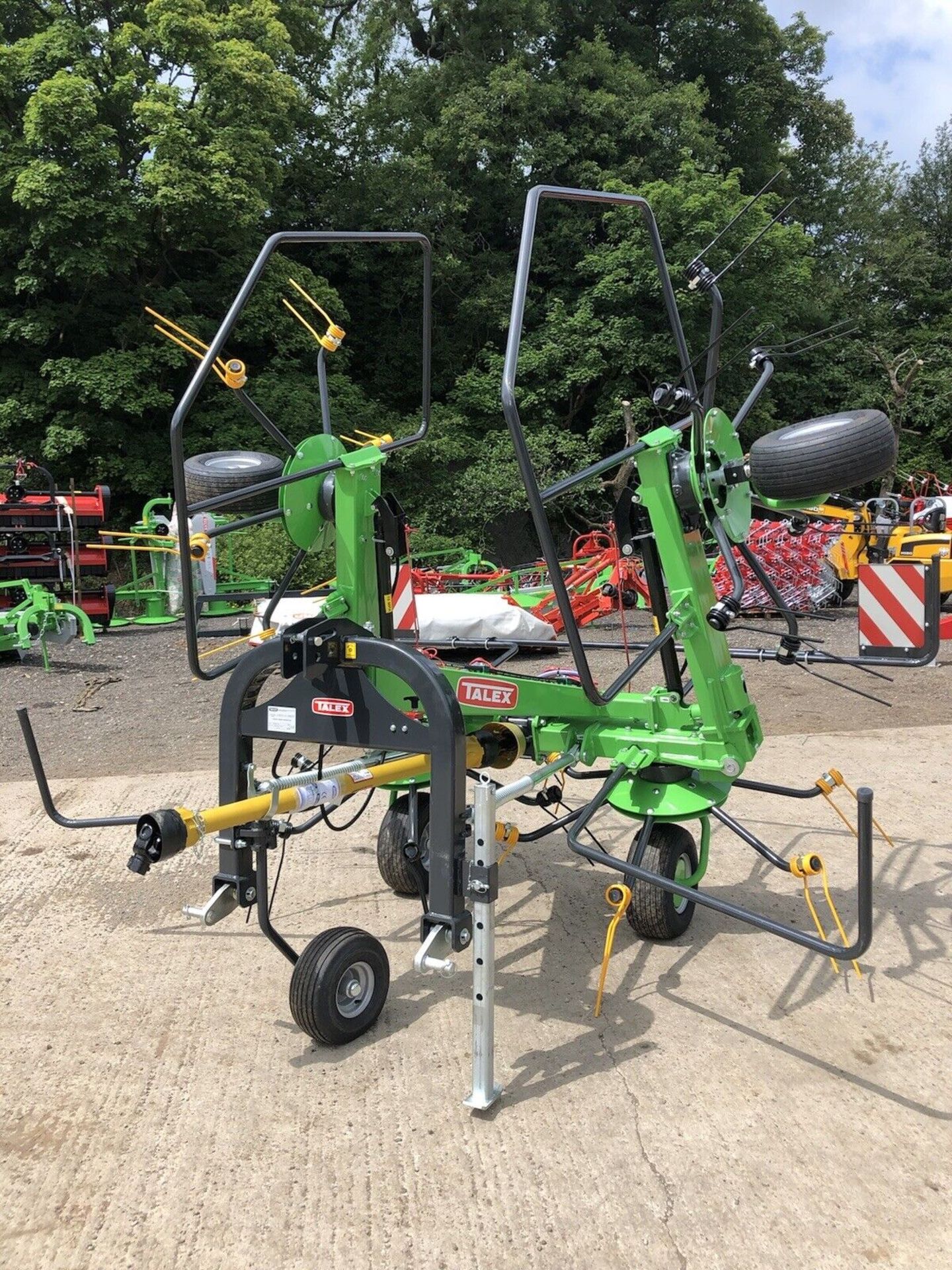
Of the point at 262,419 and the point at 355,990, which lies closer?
the point at 355,990

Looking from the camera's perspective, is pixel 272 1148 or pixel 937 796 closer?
pixel 272 1148

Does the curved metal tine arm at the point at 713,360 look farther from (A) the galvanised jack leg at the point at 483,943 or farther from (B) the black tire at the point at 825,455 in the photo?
(A) the galvanised jack leg at the point at 483,943

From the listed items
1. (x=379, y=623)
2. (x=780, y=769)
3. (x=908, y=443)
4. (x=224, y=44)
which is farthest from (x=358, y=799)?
(x=908, y=443)

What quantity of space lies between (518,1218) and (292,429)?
18.0 meters

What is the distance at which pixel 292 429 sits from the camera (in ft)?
62.8

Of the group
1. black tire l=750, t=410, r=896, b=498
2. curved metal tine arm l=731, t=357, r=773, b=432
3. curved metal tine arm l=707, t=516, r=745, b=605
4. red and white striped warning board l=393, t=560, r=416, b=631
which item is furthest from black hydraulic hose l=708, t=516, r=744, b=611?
red and white striped warning board l=393, t=560, r=416, b=631

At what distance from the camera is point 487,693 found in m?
3.42

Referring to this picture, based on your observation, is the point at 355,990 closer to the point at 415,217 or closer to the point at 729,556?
the point at 729,556

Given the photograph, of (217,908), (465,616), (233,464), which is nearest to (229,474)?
(233,464)

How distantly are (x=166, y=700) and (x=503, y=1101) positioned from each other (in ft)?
21.2

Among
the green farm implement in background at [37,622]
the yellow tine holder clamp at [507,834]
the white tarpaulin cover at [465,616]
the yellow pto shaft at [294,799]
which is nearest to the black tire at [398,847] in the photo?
the yellow pto shaft at [294,799]

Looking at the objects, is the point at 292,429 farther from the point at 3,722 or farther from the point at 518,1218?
the point at 518,1218

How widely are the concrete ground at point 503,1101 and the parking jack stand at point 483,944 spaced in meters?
0.08

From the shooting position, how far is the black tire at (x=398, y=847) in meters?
4.11
